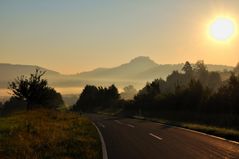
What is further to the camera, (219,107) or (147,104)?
(147,104)

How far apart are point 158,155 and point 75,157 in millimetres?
2966

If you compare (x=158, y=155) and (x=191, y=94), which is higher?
(x=191, y=94)

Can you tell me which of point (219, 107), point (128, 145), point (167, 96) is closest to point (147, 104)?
point (167, 96)

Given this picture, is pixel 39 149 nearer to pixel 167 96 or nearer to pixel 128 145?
pixel 128 145

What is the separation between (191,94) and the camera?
175 ft

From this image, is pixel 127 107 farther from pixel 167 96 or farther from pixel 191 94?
pixel 191 94

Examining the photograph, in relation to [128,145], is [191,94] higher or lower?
higher

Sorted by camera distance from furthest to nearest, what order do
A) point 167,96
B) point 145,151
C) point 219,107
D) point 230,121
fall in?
point 167,96, point 219,107, point 230,121, point 145,151

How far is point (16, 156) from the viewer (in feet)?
46.6

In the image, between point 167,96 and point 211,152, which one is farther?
point 167,96

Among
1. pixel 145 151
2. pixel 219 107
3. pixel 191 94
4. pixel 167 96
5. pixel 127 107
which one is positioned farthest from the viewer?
pixel 127 107

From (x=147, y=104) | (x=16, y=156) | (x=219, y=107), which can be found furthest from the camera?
(x=147, y=104)

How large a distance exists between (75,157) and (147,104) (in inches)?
2271

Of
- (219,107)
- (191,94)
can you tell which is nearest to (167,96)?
(191,94)
